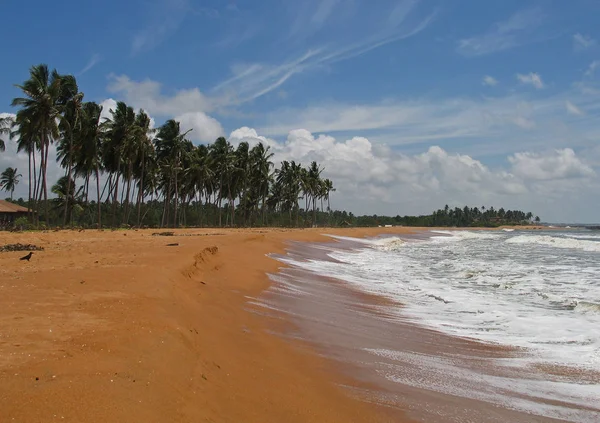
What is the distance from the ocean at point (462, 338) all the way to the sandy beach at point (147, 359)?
2.70ft

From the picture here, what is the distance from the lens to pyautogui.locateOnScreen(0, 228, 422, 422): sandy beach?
3.47 m

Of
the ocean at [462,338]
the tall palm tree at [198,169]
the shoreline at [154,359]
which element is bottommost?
the ocean at [462,338]

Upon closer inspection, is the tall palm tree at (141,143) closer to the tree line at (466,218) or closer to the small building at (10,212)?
the small building at (10,212)

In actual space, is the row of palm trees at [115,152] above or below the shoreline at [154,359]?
above

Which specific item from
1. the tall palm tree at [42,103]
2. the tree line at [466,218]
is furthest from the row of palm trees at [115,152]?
the tree line at [466,218]

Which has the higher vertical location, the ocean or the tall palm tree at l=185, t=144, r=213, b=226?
the tall palm tree at l=185, t=144, r=213, b=226

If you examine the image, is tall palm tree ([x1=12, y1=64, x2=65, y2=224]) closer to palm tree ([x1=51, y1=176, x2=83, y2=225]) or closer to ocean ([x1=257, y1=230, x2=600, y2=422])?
palm tree ([x1=51, y1=176, x2=83, y2=225])

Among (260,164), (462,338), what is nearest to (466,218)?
(260,164)

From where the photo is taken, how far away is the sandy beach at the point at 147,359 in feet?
11.4

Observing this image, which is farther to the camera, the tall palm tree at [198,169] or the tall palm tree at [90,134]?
the tall palm tree at [198,169]

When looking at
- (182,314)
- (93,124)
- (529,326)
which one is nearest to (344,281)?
(529,326)

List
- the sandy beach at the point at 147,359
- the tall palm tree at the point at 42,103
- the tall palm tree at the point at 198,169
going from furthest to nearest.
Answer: the tall palm tree at the point at 198,169 < the tall palm tree at the point at 42,103 < the sandy beach at the point at 147,359

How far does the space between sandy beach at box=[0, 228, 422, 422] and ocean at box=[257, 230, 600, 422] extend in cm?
82

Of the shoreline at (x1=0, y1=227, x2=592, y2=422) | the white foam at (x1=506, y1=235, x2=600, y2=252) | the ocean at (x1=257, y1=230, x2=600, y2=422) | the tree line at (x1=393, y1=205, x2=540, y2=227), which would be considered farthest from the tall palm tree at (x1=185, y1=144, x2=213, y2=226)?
the tree line at (x1=393, y1=205, x2=540, y2=227)
